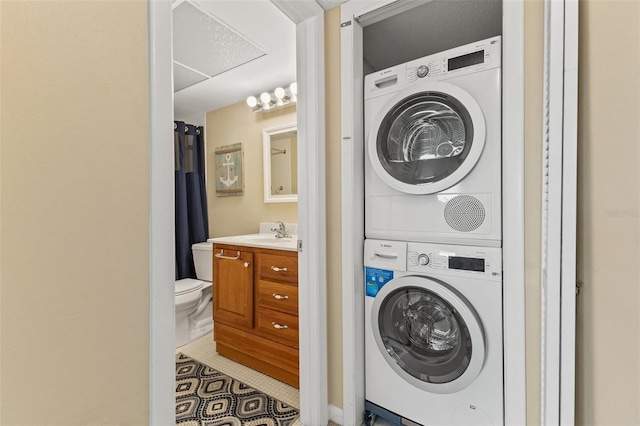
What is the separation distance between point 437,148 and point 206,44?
167 centimetres

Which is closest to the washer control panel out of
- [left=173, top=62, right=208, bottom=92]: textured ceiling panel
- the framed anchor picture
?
[left=173, top=62, right=208, bottom=92]: textured ceiling panel

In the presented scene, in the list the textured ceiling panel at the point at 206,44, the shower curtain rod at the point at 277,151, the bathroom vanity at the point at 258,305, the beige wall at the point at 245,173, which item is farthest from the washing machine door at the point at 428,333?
the textured ceiling panel at the point at 206,44

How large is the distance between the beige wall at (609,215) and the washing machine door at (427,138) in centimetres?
40

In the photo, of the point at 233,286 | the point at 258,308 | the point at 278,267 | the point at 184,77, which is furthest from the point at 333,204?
the point at 184,77

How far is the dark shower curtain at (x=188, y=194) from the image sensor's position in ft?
9.91

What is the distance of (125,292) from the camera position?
2.23 ft

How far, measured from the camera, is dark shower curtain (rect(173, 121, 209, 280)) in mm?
3020

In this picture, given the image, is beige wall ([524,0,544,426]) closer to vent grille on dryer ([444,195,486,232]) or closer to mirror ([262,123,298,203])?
vent grille on dryer ([444,195,486,232])

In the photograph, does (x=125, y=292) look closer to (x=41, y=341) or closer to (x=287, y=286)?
(x=41, y=341)

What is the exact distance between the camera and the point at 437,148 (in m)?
1.36

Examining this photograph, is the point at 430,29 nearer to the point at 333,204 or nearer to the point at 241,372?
the point at 333,204

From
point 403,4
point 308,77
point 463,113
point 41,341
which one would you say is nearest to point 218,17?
point 308,77

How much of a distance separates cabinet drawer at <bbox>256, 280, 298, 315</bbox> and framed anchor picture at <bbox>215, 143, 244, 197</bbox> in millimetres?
1358

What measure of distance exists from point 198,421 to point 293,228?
1.48 metres
